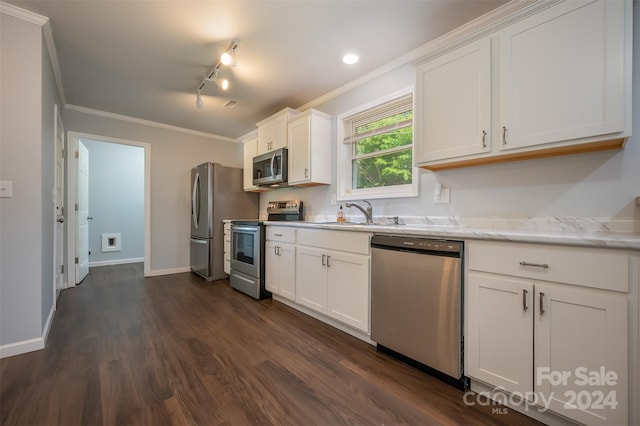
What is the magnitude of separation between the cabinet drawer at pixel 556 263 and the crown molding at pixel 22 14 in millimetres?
3354

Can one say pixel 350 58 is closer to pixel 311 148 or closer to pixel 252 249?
pixel 311 148

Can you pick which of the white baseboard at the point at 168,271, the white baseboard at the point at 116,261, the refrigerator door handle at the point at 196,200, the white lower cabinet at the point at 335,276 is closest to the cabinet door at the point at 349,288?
the white lower cabinet at the point at 335,276

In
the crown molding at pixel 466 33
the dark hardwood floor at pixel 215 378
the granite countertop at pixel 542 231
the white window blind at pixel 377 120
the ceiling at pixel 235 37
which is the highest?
the ceiling at pixel 235 37

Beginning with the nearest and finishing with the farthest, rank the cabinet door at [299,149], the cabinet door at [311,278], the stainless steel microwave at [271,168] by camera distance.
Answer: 1. the cabinet door at [311,278]
2. the cabinet door at [299,149]
3. the stainless steel microwave at [271,168]

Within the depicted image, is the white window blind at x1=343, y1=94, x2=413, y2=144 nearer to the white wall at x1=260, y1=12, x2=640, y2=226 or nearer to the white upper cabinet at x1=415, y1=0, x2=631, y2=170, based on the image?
the white wall at x1=260, y1=12, x2=640, y2=226

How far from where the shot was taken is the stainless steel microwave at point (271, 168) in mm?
3361

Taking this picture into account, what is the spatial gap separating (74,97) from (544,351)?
511cm

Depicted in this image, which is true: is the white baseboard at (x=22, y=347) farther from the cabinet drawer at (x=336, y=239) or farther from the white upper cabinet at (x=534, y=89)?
the white upper cabinet at (x=534, y=89)

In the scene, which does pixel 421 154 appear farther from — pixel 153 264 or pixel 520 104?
pixel 153 264

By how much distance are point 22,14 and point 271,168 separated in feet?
7.74

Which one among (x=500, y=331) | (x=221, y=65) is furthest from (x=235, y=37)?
(x=500, y=331)

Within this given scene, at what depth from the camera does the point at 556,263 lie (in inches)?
48.1

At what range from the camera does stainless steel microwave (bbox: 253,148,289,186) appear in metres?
3.36

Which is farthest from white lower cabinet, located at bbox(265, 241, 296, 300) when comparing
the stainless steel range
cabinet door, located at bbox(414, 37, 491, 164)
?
cabinet door, located at bbox(414, 37, 491, 164)
